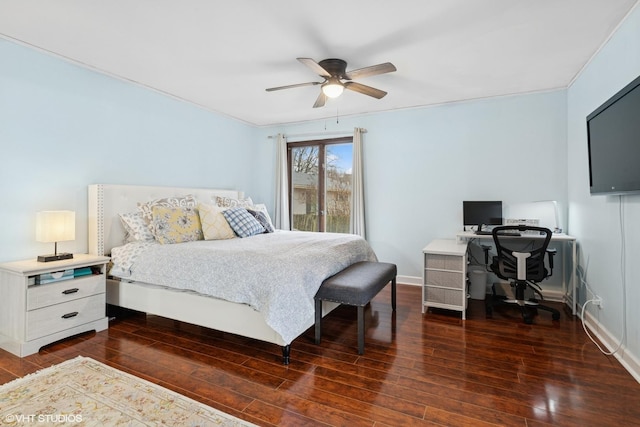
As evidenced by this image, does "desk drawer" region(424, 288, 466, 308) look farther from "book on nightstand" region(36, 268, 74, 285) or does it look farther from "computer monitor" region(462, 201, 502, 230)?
"book on nightstand" region(36, 268, 74, 285)

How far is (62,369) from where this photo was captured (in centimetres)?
218

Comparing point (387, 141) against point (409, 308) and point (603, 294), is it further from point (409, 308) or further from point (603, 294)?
point (603, 294)

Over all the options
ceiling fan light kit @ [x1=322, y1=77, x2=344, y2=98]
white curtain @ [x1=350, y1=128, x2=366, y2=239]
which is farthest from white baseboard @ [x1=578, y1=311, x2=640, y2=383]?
ceiling fan light kit @ [x1=322, y1=77, x2=344, y2=98]

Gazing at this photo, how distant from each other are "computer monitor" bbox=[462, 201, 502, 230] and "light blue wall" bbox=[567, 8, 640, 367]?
28.4 inches

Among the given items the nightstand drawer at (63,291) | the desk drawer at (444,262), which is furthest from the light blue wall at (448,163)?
the nightstand drawer at (63,291)

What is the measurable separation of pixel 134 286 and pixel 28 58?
2.16m

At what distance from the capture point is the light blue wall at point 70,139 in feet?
8.80

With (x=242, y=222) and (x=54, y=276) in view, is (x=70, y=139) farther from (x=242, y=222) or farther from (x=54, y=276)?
(x=242, y=222)

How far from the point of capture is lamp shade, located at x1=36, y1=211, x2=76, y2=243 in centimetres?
265

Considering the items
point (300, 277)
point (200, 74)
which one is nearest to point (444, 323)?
point (300, 277)

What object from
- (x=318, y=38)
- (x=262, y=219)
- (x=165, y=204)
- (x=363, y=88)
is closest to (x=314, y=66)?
(x=318, y=38)

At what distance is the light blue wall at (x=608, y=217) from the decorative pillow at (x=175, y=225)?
11.9ft

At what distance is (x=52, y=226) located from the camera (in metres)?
2.67

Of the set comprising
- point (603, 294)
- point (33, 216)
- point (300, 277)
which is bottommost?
point (603, 294)
